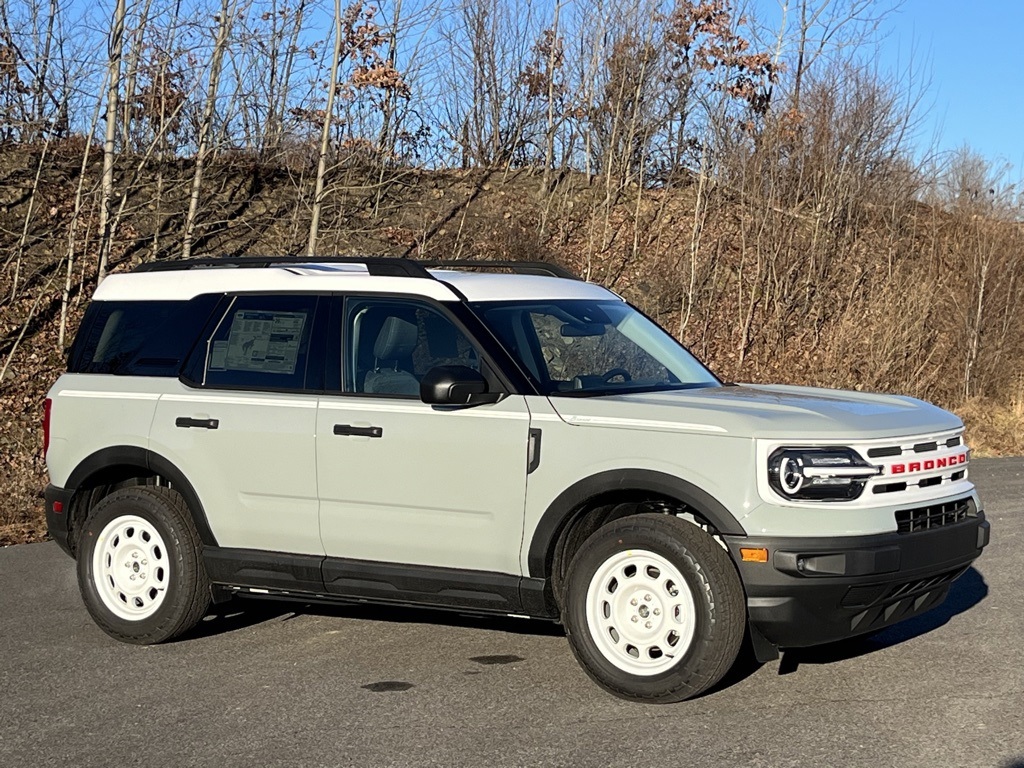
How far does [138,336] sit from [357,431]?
1.74m

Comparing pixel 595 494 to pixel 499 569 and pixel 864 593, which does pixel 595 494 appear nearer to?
pixel 499 569

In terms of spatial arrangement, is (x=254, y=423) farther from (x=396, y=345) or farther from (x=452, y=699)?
(x=452, y=699)

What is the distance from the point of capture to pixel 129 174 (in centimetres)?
2323

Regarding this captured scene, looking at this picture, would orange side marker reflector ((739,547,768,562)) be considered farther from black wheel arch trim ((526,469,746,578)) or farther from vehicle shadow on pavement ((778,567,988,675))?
vehicle shadow on pavement ((778,567,988,675))

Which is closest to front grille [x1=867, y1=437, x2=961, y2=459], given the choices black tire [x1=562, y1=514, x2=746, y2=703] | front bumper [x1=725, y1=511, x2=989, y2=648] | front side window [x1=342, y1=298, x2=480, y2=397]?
front bumper [x1=725, y1=511, x2=989, y2=648]

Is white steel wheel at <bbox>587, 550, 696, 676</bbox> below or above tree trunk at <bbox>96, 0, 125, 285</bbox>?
below

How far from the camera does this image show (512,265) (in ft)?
25.4

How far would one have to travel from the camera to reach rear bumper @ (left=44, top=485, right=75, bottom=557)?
25.1 ft

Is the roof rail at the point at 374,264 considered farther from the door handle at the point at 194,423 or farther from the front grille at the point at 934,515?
the front grille at the point at 934,515

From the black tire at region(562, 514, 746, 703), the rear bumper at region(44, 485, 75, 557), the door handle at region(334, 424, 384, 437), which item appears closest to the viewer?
the black tire at region(562, 514, 746, 703)

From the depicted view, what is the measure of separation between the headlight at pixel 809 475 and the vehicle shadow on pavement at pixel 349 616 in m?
2.04

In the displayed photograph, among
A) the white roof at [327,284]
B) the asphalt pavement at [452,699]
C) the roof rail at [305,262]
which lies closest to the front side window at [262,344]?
the white roof at [327,284]

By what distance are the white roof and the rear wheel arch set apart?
127cm

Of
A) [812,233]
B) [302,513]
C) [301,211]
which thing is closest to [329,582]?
[302,513]
